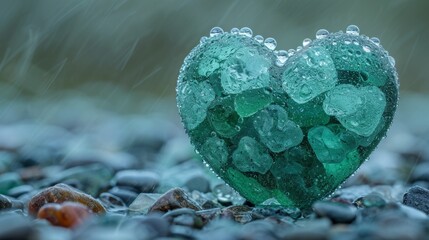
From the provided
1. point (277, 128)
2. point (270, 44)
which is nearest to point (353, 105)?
point (277, 128)

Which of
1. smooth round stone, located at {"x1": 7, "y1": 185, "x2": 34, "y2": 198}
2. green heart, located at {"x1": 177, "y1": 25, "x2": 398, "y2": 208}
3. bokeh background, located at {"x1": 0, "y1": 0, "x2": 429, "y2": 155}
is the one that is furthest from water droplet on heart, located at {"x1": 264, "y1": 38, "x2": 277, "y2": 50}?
bokeh background, located at {"x1": 0, "y1": 0, "x2": 429, "y2": 155}

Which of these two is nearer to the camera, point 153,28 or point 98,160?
point 98,160

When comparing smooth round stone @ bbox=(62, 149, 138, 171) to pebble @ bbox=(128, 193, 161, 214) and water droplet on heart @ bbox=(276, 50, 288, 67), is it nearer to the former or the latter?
pebble @ bbox=(128, 193, 161, 214)

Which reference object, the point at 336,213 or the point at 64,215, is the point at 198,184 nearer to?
the point at 64,215

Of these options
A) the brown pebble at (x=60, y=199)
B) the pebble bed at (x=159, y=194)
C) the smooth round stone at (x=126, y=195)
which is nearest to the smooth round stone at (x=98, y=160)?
the pebble bed at (x=159, y=194)

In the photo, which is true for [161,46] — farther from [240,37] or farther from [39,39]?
[240,37]

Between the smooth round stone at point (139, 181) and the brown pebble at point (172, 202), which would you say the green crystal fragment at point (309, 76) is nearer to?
the brown pebble at point (172, 202)
